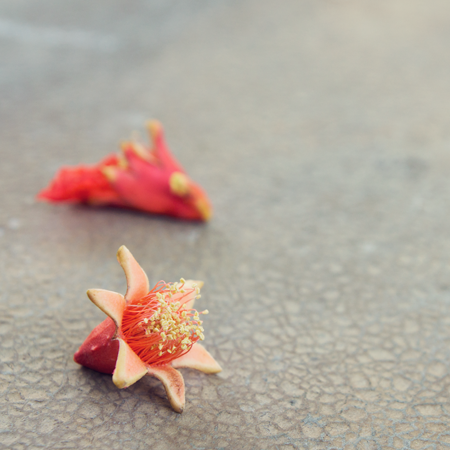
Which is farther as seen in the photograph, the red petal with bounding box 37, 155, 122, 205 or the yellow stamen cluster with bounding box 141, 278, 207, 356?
the red petal with bounding box 37, 155, 122, 205

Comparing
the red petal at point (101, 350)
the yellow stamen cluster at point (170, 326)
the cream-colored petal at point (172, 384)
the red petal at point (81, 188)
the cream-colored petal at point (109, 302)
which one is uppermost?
the red petal at point (81, 188)

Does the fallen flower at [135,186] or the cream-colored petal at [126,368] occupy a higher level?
the fallen flower at [135,186]

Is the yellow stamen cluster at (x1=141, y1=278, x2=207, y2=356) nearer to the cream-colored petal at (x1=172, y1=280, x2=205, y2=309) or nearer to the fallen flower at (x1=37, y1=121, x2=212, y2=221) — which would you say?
the cream-colored petal at (x1=172, y1=280, x2=205, y2=309)

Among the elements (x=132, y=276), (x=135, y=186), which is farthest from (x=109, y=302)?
(x=135, y=186)

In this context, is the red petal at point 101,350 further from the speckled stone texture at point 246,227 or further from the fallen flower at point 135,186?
the fallen flower at point 135,186

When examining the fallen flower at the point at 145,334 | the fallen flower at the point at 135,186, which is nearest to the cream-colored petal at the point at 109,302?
the fallen flower at the point at 145,334

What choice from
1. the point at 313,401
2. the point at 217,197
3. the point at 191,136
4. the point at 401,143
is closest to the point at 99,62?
the point at 191,136

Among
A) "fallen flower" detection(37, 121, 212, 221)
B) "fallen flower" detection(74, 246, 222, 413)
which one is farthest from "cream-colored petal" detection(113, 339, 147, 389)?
"fallen flower" detection(37, 121, 212, 221)
